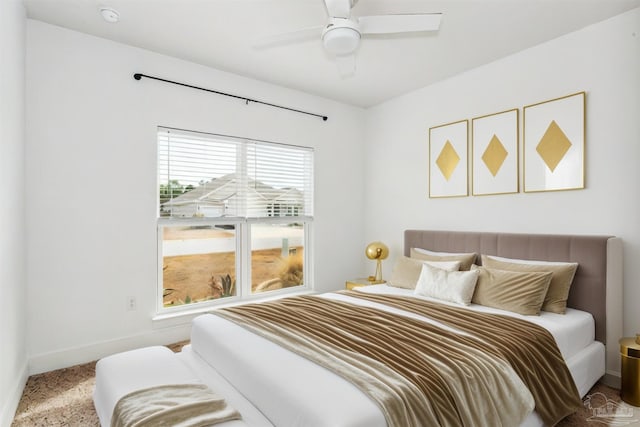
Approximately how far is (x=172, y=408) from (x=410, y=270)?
2.46m

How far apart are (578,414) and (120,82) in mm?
4209

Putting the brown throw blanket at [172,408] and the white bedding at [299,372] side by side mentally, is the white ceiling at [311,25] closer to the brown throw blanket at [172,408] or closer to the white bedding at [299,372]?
the white bedding at [299,372]

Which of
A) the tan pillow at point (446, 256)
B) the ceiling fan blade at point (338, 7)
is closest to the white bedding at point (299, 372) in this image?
the tan pillow at point (446, 256)

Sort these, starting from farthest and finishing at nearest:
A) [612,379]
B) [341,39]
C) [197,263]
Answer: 1. [197,263]
2. [612,379]
3. [341,39]

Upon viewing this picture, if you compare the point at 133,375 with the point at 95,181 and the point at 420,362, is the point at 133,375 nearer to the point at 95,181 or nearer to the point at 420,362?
the point at 420,362

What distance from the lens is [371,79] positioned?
3.77m

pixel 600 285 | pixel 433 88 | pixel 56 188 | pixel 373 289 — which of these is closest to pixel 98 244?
pixel 56 188

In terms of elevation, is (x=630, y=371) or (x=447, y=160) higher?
(x=447, y=160)

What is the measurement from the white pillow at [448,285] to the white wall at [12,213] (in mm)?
2908

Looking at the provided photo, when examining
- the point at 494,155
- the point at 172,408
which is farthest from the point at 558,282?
the point at 172,408

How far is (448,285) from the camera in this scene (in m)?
2.88

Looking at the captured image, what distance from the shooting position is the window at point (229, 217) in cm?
338

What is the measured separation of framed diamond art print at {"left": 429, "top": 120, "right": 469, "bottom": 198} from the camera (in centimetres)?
362

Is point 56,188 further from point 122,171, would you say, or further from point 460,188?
point 460,188
